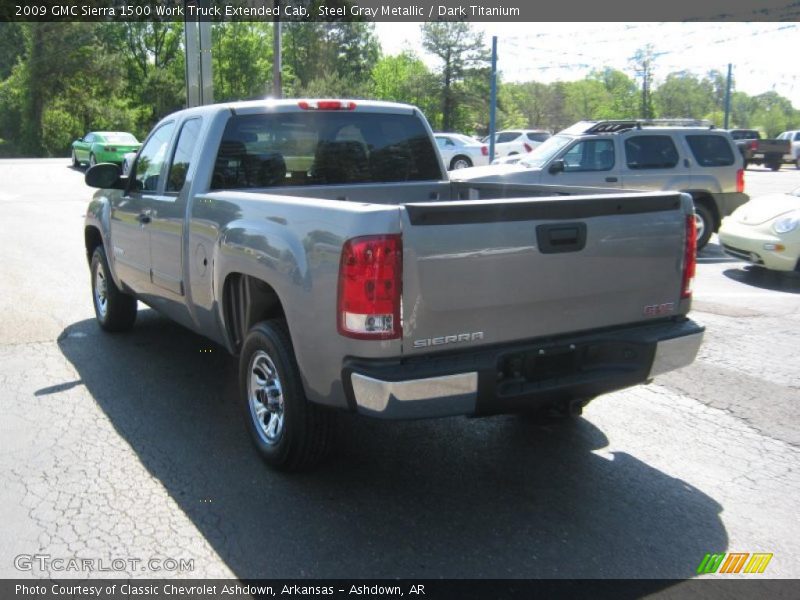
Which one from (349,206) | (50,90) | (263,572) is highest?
(50,90)

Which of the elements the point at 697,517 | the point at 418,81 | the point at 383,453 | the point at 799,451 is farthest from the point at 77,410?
the point at 418,81

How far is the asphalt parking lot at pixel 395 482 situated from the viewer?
325 cm

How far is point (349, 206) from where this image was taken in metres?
3.29

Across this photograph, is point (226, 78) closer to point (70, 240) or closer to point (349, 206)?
point (70, 240)

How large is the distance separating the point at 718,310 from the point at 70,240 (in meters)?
9.89

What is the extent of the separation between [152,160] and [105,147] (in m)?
23.4

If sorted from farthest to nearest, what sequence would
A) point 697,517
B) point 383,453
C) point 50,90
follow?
1. point 50,90
2. point 383,453
3. point 697,517

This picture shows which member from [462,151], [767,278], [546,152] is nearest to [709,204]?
[767,278]

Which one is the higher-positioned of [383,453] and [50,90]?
[50,90]

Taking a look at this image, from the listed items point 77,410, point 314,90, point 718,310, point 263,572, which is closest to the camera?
point 263,572

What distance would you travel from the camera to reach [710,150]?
12.0m

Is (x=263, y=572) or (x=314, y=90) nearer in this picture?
(x=263, y=572)

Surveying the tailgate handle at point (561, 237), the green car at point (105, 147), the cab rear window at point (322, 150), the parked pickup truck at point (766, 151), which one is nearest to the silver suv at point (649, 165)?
the cab rear window at point (322, 150)

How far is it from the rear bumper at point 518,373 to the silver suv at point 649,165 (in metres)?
7.98
